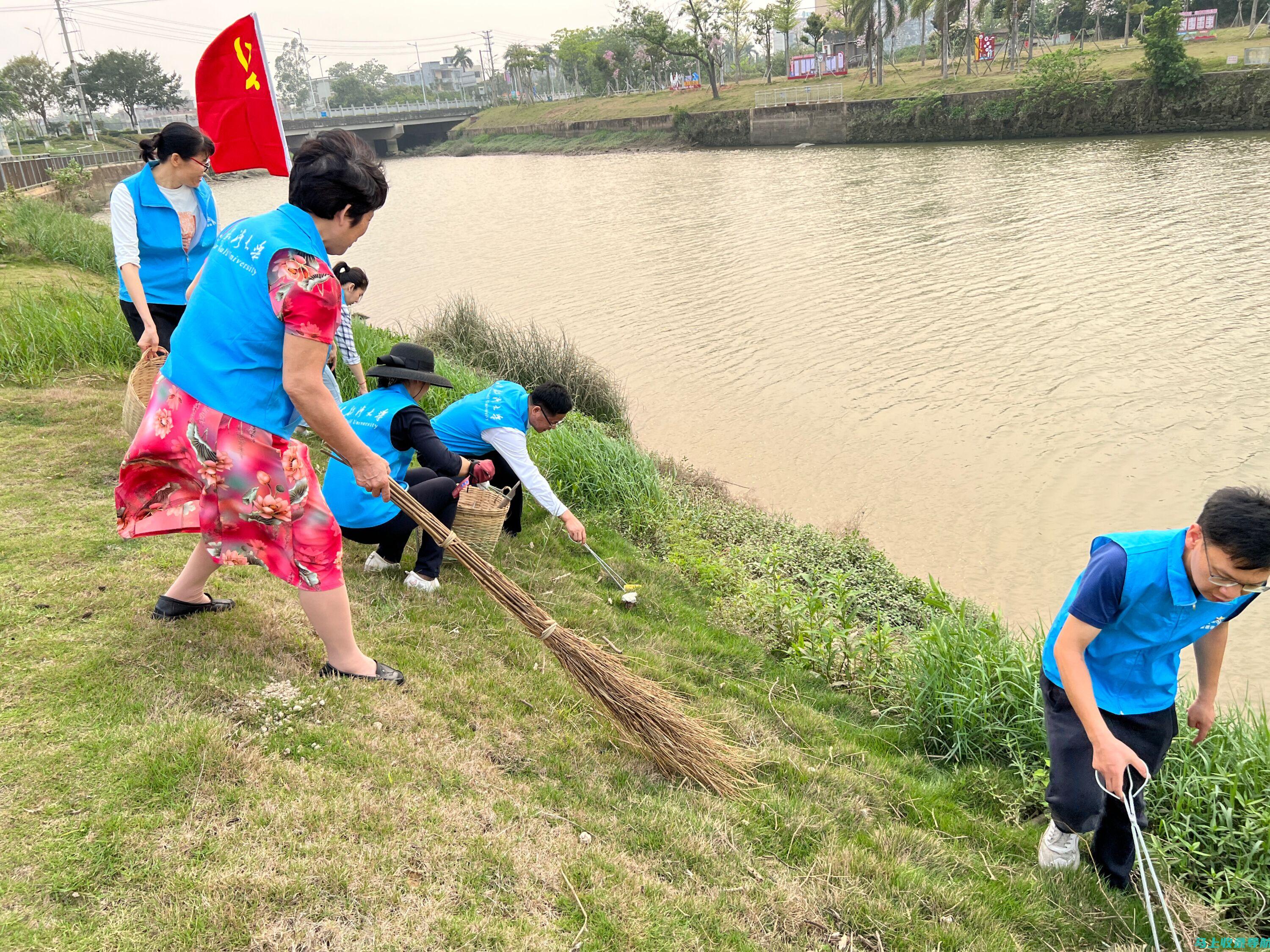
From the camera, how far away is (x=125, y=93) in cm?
6581

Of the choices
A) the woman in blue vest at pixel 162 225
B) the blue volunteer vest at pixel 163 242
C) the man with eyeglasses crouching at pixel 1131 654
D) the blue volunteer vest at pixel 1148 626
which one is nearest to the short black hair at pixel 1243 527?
the man with eyeglasses crouching at pixel 1131 654

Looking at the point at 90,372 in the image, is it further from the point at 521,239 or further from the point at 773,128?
the point at 773,128

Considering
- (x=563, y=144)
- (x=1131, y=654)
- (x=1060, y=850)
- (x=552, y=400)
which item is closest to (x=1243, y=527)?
(x=1131, y=654)

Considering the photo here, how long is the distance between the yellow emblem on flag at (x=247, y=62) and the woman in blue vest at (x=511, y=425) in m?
2.56

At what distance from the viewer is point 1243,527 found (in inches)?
86.0

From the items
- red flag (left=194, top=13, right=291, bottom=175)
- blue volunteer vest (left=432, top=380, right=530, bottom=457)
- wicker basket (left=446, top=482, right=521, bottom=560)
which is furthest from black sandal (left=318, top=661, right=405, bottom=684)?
red flag (left=194, top=13, right=291, bottom=175)

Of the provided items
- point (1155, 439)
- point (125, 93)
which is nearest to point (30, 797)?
point (1155, 439)

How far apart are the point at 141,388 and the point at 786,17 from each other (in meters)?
58.8

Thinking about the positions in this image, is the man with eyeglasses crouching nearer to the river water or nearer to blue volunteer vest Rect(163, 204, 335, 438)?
blue volunteer vest Rect(163, 204, 335, 438)

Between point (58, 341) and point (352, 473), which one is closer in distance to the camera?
point (352, 473)

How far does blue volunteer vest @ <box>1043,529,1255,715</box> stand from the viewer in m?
2.38

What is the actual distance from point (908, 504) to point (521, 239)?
14863 millimetres

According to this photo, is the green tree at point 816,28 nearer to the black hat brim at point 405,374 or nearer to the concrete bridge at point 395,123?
the concrete bridge at point 395,123

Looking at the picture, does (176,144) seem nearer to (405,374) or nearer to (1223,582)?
(405,374)
